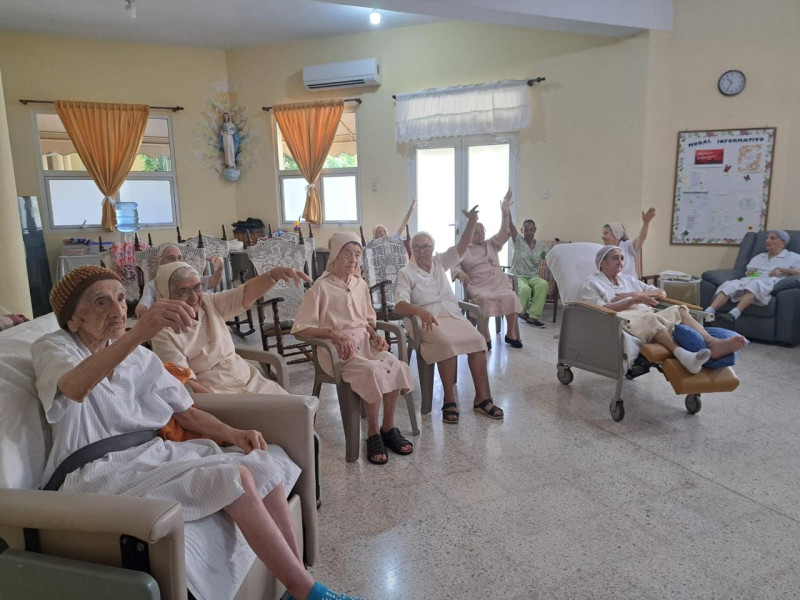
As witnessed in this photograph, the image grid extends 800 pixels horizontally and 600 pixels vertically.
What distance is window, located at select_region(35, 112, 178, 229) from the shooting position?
660cm

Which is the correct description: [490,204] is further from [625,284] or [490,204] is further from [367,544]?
[367,544]

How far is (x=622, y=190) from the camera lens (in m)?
5.61

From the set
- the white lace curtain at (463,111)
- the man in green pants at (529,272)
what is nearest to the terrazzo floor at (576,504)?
the man in green pants at (529,272)

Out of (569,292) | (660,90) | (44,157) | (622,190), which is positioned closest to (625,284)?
(569,292)

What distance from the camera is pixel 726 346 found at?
9.56ft

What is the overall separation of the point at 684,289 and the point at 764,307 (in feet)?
2.16

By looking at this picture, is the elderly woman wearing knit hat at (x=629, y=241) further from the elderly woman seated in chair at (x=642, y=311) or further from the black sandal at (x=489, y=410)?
the black sandal at (x=489, y=410)

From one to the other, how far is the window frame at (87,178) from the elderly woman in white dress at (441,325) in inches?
190

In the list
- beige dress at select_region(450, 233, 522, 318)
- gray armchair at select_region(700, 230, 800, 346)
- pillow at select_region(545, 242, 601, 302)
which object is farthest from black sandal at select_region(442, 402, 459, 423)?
gray armchair at select_region(700, 230, 800, 346)

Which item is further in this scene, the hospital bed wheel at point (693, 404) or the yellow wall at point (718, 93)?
the yellow wall at point (718, 93)

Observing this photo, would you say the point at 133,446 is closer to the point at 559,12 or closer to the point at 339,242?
the point at 339,242

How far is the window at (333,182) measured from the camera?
7.09m

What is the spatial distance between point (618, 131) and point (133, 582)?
5717 mm

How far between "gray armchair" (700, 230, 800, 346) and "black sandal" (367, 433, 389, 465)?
12.1 ft
